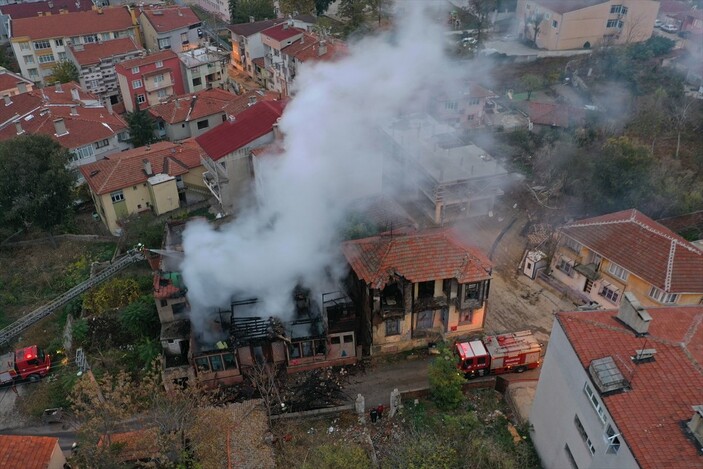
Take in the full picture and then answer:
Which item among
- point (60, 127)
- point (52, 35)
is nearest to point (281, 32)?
point (60, 127)

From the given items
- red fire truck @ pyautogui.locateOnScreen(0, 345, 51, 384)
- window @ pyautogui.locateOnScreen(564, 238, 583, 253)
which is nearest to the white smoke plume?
red fire truck @ pyautogui.locateOnScreen(0, 345, 51, 384)

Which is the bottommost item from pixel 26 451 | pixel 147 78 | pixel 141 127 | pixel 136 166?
pixel 26 451

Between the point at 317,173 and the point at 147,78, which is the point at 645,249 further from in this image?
the point at 147,78

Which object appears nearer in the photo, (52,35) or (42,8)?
(52,35)

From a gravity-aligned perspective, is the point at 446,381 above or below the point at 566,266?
above

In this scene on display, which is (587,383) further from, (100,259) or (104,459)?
(100,259)

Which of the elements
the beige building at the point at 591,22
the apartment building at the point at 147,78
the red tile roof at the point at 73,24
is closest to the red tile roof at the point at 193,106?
the apartment building at the point at 147,78
